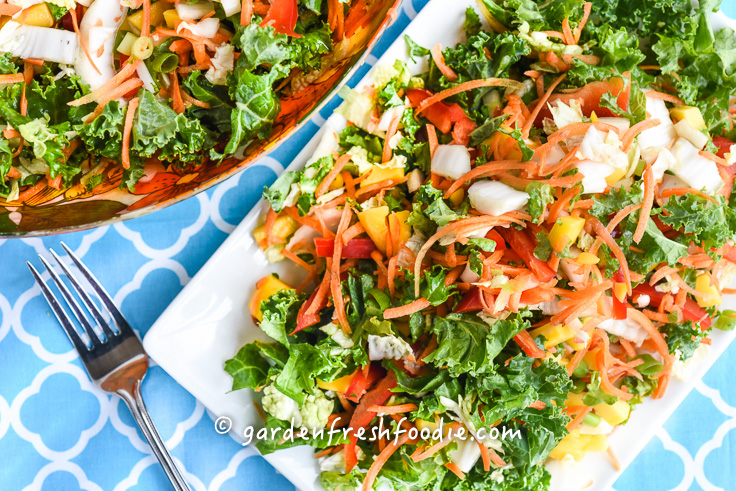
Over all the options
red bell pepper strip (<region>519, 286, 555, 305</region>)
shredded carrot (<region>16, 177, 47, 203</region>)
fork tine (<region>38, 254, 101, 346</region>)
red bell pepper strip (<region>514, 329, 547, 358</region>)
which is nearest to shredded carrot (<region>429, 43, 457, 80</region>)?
red bell pepper strip (<region>519, 286, 555, 305</region>)

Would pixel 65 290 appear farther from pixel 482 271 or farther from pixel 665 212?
pixel 665 212

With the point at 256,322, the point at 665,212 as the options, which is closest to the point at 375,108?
the point at 256,322

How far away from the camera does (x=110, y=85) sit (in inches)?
59.9

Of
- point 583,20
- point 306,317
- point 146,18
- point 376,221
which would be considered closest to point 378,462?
point 306,317

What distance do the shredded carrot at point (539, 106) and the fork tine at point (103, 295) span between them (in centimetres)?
153

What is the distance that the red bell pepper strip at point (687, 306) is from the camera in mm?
1824

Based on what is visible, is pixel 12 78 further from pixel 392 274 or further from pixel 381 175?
pixel 392 274

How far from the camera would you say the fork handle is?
195 cm

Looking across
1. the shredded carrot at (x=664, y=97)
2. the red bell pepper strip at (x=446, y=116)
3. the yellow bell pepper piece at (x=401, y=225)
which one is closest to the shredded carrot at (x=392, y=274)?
the yellow bell pepper piece at (x=401, y=225)

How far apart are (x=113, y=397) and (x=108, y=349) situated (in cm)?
20

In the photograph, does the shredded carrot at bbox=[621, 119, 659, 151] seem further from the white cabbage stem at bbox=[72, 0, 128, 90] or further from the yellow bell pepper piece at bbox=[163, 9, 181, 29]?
the white cabbage stem at bbox=[72, 0, 128, 90]

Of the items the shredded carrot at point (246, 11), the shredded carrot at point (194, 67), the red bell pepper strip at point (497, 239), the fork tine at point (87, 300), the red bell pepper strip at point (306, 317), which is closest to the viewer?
the shredded carrot at point (246, 11)

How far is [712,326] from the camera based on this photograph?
191 cm

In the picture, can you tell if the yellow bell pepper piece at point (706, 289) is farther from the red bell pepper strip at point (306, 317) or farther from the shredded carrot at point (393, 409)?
the red bell pepper strip at point (306, 317)
